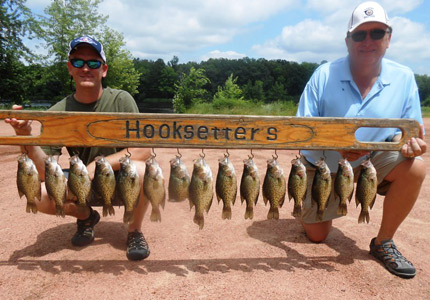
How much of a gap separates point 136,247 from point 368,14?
11.7 ft

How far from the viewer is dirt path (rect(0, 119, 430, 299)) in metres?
3.16

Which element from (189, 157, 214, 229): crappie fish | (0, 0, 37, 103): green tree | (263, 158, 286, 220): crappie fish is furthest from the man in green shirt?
(0, 0, 37, 103): green tree

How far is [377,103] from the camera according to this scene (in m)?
3.66

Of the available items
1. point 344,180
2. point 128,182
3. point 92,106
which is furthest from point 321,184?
point 92,106

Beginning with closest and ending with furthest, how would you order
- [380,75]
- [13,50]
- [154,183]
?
[154,183], [380,75], [13,50]

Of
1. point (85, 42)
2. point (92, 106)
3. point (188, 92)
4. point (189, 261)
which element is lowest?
point (189, 261)

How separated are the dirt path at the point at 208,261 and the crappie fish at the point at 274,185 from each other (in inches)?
30.9

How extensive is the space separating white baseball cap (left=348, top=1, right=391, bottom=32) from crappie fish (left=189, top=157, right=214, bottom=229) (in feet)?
7.31

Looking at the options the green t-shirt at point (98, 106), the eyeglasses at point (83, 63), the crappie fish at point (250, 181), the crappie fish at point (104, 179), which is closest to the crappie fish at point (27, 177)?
the crappie fish at point (104, 179)

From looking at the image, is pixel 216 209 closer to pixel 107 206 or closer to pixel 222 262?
pixel 222 262

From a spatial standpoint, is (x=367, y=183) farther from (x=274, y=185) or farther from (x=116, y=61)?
(x=116, y=61)

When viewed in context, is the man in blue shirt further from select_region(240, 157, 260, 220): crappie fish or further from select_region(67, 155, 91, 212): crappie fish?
select_region(67, 155, 91, 212): crappie fish

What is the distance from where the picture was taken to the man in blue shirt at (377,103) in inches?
139

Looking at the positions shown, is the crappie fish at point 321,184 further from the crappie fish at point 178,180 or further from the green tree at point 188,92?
the green tree at point 188,92
